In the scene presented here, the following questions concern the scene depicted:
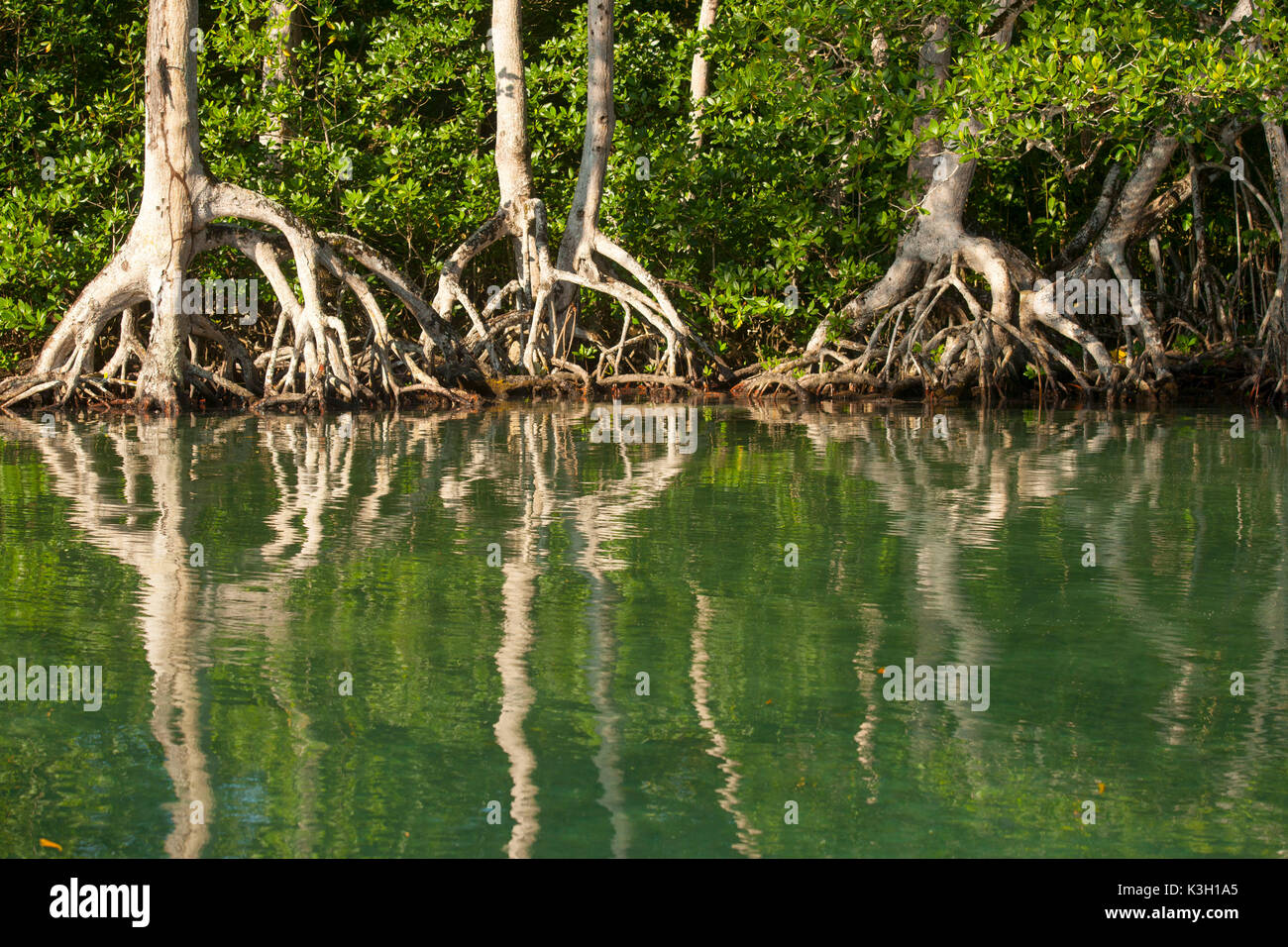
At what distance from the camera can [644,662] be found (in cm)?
504

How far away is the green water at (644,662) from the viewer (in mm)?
3699

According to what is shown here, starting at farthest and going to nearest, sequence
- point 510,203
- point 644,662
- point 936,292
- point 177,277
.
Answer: point 510,203
point 936,292
point 177,277
point 644,662

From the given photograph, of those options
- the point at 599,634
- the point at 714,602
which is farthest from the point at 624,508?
the point at 599,634

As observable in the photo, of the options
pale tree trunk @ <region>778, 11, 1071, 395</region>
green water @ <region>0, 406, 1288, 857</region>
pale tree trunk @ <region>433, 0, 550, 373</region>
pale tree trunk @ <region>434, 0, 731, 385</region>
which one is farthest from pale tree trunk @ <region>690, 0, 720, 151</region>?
green water @ <region>0, 406, 1288, 857</region>

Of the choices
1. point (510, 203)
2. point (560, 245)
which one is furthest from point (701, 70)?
point (510, 203)

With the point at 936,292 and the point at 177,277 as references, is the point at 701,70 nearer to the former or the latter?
the point at 936,292

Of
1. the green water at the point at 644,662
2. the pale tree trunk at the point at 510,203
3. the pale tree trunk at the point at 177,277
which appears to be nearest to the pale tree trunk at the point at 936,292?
the pale tree trunk at the point at 510,203

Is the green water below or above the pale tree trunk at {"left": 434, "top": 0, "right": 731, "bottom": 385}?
below

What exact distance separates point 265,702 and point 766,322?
1600cm

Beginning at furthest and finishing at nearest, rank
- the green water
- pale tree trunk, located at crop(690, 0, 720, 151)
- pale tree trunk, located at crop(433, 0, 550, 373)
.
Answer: pale tree trunk, located at crop(690, 0, 720, 151), pale tree trunk, located at crop(433, 0, 550, 373), the green water

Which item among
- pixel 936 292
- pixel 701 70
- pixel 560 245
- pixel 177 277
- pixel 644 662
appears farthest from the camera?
pixel 701 70

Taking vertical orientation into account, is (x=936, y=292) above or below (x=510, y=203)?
below

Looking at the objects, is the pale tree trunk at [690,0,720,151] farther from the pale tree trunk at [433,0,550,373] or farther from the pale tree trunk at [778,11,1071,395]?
the pale tree trunk at [778,11,1071,395]

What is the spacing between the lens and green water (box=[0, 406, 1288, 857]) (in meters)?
3.70
